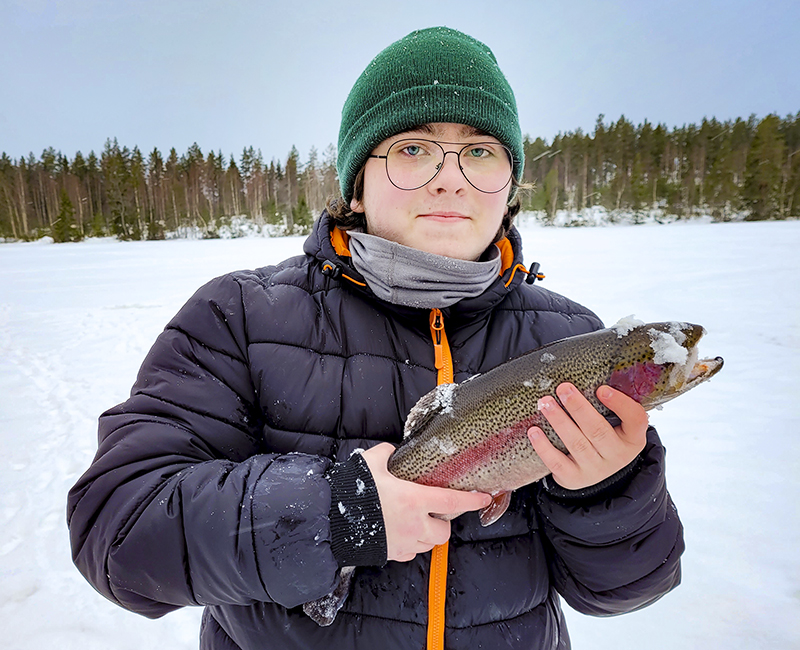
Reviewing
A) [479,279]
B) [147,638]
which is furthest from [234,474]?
[147,638]

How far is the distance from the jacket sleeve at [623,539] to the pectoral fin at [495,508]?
15 cm

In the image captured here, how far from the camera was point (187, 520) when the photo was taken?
1173 millimetres

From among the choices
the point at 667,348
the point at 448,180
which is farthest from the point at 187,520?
the point at 667,348

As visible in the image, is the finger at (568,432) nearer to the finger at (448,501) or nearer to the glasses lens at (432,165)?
the finger at (448,501)

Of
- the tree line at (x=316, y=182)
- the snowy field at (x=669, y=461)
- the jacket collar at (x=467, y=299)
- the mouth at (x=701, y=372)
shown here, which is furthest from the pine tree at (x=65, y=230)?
the mouth at (x=701, y=372)

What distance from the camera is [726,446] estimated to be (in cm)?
418

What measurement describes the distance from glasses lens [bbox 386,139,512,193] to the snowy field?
249cm

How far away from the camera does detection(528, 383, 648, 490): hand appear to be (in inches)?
51.8

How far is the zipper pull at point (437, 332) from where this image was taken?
1701 millimetres

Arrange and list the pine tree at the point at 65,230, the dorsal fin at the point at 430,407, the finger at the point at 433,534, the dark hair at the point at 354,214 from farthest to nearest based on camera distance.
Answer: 1. the pine tree at the point at 65,230
2. the dark hair at the point at 354,214
3. the dorsal fin at the point at 430,407
4. the finger at the point at 433,534

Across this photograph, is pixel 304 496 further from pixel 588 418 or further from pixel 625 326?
pixel 625 326

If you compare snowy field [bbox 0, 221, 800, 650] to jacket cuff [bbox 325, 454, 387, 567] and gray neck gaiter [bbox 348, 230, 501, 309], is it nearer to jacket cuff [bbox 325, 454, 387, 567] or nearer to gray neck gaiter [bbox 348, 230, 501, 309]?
jacket cuff [bbox 325, 454, 387, 567]

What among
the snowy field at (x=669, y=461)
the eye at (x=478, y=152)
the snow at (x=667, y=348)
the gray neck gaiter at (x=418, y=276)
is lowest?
the snowy field at (x=669, y=461)

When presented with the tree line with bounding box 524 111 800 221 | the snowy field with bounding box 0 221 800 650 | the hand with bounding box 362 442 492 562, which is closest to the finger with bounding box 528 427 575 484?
the hand with bounding box 362 442 492 562
